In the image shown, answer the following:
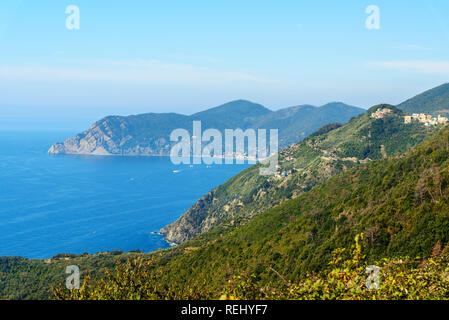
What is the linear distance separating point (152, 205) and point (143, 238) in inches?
1161

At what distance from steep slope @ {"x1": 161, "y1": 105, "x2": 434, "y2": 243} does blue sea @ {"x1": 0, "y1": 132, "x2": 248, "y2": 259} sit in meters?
10.1

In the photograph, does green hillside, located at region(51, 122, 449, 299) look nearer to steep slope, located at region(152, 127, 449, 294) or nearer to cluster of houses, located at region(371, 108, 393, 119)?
steep slope, located at region(152, 127, 449, 294)

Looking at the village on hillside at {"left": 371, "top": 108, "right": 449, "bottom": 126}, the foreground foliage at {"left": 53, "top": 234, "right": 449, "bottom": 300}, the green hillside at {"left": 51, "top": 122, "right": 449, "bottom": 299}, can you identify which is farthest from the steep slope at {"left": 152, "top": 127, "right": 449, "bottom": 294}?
the village on hillside at {"left": 371, "top": 108, "right": 449, "bottom": 126}

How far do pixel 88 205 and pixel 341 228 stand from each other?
100m

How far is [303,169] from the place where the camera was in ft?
342

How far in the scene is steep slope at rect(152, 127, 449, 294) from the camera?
29031mm

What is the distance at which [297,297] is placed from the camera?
7.84m

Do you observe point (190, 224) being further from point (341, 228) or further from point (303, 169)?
point (341, 228)

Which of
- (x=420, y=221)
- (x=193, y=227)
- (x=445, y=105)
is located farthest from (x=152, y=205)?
(x=445, y=105)

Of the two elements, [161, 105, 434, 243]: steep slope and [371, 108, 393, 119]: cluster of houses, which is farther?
[371, 108, 393, 119]: cluster of houses

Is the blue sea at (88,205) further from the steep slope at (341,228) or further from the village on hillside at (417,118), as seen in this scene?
the village on hillside at (417,118)

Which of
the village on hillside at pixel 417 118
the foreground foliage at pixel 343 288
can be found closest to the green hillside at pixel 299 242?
the foreground foliage at pixel 343 288

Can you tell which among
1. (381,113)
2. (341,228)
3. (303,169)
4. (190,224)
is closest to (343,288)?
(341,228)

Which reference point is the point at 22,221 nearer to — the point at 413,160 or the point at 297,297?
the point at 413,160
